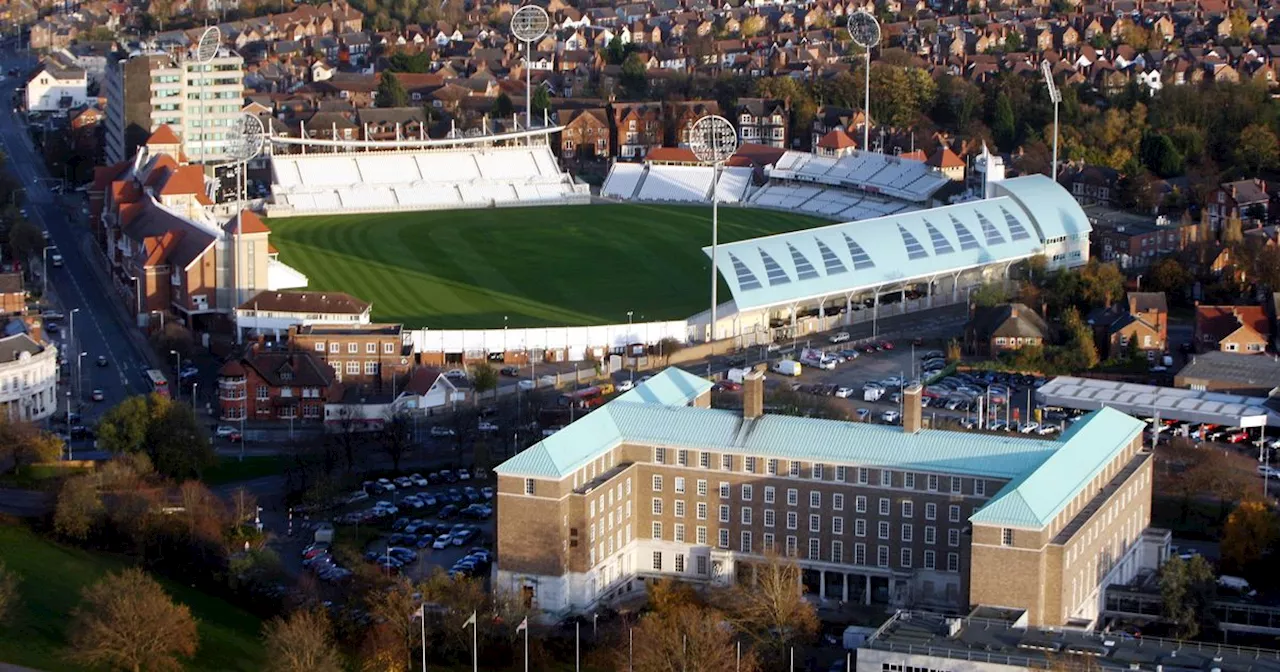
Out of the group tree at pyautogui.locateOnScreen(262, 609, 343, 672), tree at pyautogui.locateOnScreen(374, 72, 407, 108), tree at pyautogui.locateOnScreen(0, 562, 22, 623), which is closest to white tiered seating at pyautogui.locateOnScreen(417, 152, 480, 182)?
tree at pyautogui.locateOnScreen(374, 72, 407, 108)

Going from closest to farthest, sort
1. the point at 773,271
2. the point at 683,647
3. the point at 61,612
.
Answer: the point at 683,647 → the point at 61,612 → the point at 773,271

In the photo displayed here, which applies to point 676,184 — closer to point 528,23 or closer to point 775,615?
point 528,23

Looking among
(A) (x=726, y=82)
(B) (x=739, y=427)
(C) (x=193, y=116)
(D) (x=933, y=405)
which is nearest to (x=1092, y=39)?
(A) (x=726, y=82)

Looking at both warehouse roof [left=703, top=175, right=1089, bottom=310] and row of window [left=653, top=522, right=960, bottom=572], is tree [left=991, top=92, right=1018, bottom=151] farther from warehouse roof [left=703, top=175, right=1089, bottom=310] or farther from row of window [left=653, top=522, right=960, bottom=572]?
row of window [left=653, top=522, right=960, bottom=572]

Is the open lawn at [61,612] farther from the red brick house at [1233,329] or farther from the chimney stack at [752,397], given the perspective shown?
the red brick house at [1233,329]

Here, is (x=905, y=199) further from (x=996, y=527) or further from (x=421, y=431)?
(x=996, y=527)

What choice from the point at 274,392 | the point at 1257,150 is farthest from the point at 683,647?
the point at 1257,150

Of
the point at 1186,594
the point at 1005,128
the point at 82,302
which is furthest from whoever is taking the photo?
the point at 1005,128

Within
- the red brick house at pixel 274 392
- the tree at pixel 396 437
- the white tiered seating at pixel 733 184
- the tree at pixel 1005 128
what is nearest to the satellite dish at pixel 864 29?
the white tiered seating at pixel 733 184
